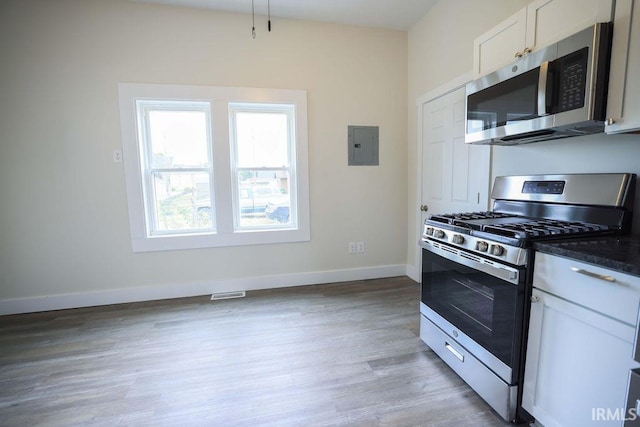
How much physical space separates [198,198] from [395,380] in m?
2.52

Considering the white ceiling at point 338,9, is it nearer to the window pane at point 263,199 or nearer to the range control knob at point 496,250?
the window pane at point 263,199

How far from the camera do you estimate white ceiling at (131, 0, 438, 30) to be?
2668 mm

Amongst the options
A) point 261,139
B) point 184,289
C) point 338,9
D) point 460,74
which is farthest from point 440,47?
point 184,289

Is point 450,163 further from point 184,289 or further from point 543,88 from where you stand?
point 184,289

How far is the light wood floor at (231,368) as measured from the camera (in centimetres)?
147

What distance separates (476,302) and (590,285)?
22.3 inches

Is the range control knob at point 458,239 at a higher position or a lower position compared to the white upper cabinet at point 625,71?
lower

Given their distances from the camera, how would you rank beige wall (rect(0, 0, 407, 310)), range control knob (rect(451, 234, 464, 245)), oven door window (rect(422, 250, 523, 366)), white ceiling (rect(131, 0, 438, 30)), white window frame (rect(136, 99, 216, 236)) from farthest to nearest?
white window frame (rect(136, 99, 216, 236))
white ceiling (rect(131, 0, 438, 30))
beige wall (rect(0, 0, 407, 310))
range control knob (rect(451, 234, 464, 245))
oven door window (rect(422, 250, 523, 366))

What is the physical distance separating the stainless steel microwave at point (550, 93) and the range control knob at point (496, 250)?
0.66 metres

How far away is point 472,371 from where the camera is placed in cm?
157

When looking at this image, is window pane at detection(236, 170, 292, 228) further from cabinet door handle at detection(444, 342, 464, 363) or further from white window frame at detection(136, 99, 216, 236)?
cabinet door handle at detection(444, 342, 464, 363)

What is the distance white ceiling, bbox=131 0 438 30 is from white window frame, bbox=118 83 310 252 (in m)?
0.75

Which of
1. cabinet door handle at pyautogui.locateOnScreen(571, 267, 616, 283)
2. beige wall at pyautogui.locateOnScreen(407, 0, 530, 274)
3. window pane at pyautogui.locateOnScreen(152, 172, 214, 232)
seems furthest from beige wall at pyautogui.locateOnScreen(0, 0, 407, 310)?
cabinet door handle at pyautogui.locateOnScreen(571, 267, 616, 283)

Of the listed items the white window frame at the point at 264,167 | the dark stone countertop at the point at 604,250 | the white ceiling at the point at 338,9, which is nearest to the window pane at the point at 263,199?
the white window frame at the point at 264,167
